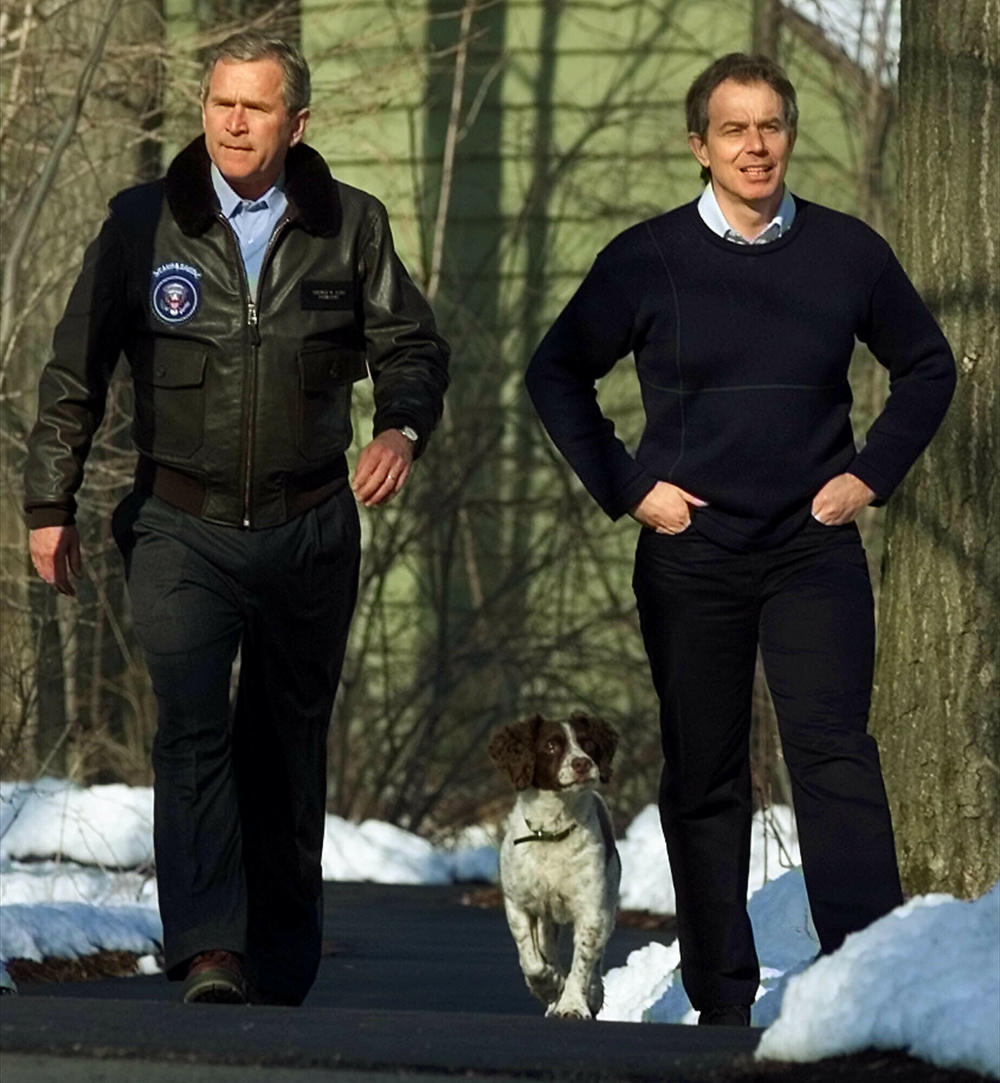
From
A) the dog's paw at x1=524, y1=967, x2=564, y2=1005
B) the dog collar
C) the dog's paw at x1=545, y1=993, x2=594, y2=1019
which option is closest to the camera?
the dog's paw at x1=545, y1=993, x2=594, y2=1019

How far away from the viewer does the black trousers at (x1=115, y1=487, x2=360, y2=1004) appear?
631cm

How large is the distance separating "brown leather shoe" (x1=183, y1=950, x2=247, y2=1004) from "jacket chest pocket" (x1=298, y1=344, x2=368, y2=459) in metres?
1.16

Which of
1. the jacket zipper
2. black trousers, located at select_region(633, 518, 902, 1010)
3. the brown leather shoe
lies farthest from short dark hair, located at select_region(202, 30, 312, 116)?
the brown leather shoe

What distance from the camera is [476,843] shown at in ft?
48.2

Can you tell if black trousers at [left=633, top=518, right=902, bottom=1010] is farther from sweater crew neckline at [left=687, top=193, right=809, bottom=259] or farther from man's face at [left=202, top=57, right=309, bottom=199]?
man's face at [left=202, top=57, right=309, bottom=199]

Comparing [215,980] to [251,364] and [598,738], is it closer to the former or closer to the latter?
[251,364]

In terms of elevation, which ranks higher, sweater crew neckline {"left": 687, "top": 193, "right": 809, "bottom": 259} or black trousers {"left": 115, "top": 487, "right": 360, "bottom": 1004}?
sweater crew neckline {"left": 687, "top": 193, "right": 809, "bottom": 259}

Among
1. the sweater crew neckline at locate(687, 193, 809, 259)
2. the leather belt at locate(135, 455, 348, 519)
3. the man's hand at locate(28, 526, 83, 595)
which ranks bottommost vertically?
the man's hand at locate(28, 526, 83, 595)

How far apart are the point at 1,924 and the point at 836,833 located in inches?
134

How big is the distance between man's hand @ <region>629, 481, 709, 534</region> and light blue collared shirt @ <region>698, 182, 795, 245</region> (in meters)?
0.58

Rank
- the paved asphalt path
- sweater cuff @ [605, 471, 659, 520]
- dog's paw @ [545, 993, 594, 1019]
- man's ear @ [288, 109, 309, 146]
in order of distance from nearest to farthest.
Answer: the paved asphalt path < sweater cuff @ [605, 471, 659, 520] < man's ear @ [288, 109, 309, 146] < dog's paw @ [545, 993, 594, 1019]

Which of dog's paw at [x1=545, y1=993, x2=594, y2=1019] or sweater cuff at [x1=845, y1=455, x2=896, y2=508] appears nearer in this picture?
sweater cuff at [x1=845, y1=455, x2=896, y2=508]

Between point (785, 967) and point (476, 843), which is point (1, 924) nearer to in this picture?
point (785, 967)

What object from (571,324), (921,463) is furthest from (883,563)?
(571,324)
